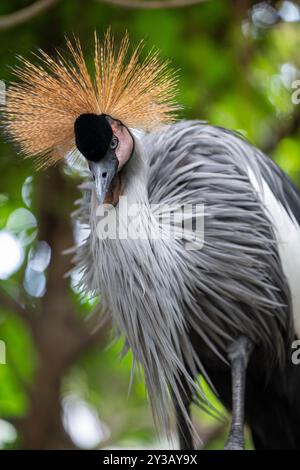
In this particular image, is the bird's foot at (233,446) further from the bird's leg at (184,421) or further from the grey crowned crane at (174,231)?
the bird's leg at (184,421)

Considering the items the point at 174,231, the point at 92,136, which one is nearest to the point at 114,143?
the point at 92,136

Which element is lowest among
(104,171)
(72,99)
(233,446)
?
(233,446)

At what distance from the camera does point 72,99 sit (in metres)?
1.96

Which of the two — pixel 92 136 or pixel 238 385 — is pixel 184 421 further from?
pixel 92 136

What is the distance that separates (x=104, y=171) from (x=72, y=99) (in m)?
0.21

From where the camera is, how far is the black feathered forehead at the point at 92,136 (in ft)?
6.03

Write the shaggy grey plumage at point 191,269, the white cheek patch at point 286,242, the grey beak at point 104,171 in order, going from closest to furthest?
the grey beak at point 104,171 → the shaggy grey plumage at point 191,269 → the white cheek patch at point 286,242

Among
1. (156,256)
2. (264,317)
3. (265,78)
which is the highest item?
(265,78)

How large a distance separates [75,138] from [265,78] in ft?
4.44

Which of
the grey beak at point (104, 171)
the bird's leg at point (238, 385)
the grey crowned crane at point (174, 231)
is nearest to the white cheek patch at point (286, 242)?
the grey crowned crane at point (174, 231)

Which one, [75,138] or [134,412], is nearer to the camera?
[75,138]
